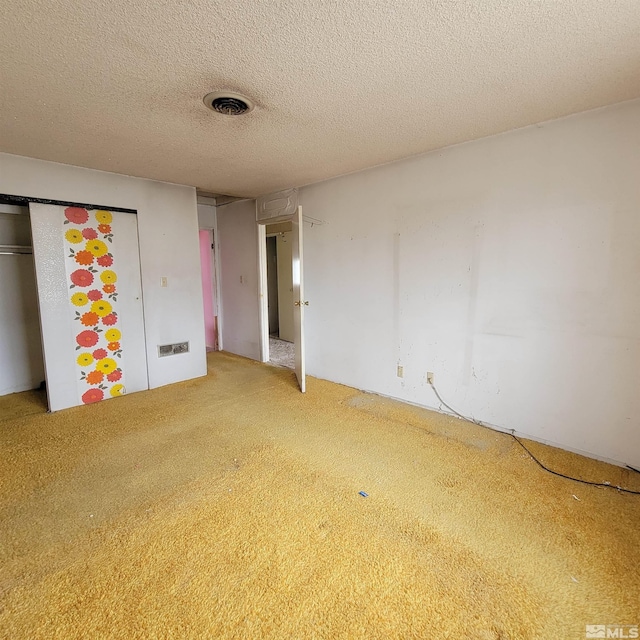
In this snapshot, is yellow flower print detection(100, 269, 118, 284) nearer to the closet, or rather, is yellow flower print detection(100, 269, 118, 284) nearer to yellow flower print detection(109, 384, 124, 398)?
the closet

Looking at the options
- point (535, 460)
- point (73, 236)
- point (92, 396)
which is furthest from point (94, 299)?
point (535, 460)

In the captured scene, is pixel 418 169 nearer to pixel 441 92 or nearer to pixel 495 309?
pixel 441 92

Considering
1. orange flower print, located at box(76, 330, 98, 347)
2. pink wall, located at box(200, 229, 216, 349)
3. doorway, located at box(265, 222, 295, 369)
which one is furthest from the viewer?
doorway, located at box(265, 222, 295, 369)

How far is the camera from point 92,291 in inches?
135

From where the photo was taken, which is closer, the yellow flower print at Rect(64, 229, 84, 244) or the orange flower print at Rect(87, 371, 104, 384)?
the yellow flower print at Rect(64, 229, 84, 244)

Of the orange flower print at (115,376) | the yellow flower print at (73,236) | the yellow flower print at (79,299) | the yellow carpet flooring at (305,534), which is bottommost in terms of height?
the yellow carpet flooring at (305,534)

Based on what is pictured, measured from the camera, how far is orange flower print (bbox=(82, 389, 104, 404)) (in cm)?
346

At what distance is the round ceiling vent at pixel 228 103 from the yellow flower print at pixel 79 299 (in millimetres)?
2344

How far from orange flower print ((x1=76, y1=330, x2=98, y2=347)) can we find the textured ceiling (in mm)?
1655

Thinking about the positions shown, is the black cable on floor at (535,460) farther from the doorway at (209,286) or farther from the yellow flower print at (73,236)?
the doorway at (209,286)

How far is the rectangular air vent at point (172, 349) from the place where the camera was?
Result: 13.1 feet

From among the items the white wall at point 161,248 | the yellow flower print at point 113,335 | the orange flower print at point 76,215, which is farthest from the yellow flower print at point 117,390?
the orange flower print at point 76,215

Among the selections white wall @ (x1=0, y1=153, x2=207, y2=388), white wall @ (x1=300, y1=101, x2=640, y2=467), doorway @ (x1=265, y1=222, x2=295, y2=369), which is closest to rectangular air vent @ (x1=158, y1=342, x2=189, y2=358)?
white wall @ (x1=0, y1=153, x2=207, y2=388)

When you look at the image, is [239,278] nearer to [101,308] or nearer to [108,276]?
[108,276]
